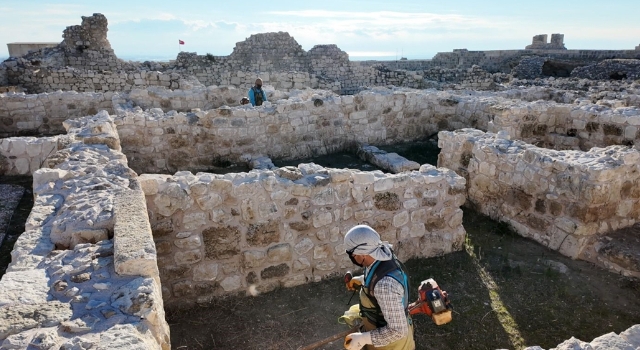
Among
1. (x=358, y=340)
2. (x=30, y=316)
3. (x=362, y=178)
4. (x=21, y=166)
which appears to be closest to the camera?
(x=30, y=316)

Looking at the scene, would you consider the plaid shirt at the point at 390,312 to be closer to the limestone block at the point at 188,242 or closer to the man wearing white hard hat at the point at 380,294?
the man wearing white hard hat at the point at 380,294

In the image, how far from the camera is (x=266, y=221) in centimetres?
475

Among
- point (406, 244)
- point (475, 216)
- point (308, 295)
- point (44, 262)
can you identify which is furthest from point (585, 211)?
point (44, 262)

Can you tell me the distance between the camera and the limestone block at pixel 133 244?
9.05ft

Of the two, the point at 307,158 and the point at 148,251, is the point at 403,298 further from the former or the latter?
the point at 307,158

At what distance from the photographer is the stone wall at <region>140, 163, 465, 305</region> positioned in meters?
Result: 4.52

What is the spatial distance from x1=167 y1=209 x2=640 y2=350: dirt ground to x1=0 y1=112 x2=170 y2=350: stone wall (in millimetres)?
1434

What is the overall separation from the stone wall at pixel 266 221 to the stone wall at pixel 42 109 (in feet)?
23.9

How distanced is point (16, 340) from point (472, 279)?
4.57 m

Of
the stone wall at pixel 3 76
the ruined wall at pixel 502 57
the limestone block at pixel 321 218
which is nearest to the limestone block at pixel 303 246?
the limestone block at pixel 321 218

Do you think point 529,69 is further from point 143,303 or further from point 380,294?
point 143,303

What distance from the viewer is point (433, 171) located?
5707 mm

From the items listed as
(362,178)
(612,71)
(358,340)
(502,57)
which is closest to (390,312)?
(358,340)

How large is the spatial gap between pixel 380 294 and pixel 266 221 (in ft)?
7.23
